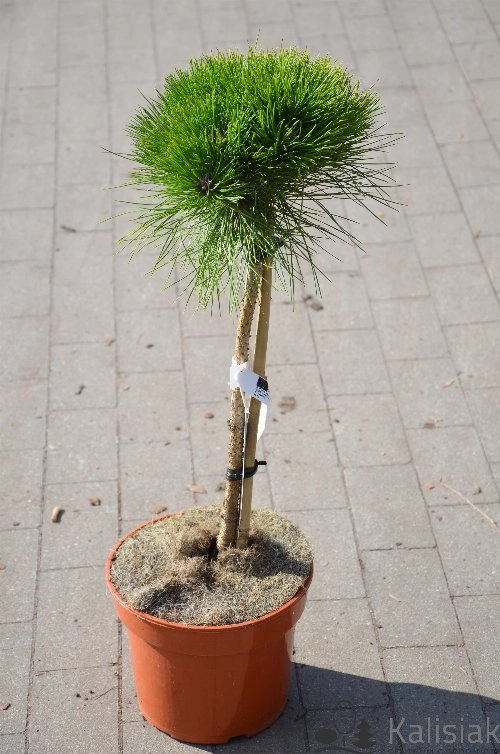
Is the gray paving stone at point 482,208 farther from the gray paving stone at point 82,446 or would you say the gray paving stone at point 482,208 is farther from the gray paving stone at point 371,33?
the gray paving stone at point 82,446

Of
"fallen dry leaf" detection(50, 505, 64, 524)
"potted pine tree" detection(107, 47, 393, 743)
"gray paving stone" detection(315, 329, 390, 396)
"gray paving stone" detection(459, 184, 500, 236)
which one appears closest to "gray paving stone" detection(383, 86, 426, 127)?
"gray paving stone" detection(459, 184, 500, 236)

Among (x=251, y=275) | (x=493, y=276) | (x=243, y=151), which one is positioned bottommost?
(x=493, y=276)

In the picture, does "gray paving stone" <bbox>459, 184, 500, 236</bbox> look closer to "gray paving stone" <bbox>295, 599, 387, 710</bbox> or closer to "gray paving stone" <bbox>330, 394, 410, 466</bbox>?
"gray paving stone" <bbox>330, 394, 410, 466</bbox>

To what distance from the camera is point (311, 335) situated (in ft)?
19.6

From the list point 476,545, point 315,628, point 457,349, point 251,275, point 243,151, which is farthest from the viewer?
point 457,349

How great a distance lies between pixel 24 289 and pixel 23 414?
3.68ft

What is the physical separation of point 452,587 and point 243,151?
2451 millimetres

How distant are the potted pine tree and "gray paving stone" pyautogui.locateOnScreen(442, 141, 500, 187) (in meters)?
3.67

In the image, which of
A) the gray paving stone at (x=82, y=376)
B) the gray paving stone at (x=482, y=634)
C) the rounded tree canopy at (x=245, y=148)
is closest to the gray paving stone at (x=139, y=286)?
the gray paving stone at (x=82, y=376)

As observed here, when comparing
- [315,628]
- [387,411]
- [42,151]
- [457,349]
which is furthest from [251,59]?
[42,151]

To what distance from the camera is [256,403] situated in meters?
3.62

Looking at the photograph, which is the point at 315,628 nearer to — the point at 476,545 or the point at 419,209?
the point at 476,545

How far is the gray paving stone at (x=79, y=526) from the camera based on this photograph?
4664 mm

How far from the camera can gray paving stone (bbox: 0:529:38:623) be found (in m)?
4.42
